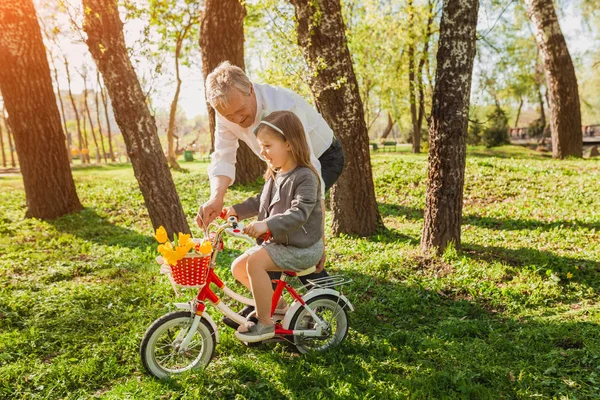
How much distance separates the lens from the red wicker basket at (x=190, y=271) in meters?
3.28

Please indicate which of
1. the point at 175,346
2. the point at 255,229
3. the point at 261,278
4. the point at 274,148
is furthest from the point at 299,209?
the point at 175,346

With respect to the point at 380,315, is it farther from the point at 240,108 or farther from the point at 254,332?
the point at 240,108

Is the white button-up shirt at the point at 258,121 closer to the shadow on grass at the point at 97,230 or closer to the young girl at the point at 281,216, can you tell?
the young girl at the point at 281,216

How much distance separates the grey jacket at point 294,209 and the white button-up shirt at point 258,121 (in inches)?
7.9

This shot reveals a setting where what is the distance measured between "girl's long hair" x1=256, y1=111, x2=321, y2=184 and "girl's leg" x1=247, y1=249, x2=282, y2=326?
75 cm

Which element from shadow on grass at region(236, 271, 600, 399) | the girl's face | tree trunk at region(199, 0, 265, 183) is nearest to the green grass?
shadow on grass at region(236, 271, 600, 399)

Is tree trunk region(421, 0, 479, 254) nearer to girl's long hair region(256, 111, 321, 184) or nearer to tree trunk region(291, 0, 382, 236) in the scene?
tree trunk region(291, 0, 382, 236)

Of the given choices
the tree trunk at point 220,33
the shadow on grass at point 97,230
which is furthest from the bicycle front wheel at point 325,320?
the tree trunk at point 220,33

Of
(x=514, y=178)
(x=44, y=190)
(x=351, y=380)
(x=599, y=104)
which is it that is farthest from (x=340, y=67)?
(x=599, y=104)

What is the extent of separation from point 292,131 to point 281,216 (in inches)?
24.5

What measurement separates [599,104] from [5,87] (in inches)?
2151

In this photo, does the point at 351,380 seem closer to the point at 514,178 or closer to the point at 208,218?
the point at 208,218

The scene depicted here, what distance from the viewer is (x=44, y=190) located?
9.68m

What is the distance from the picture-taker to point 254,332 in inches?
146
